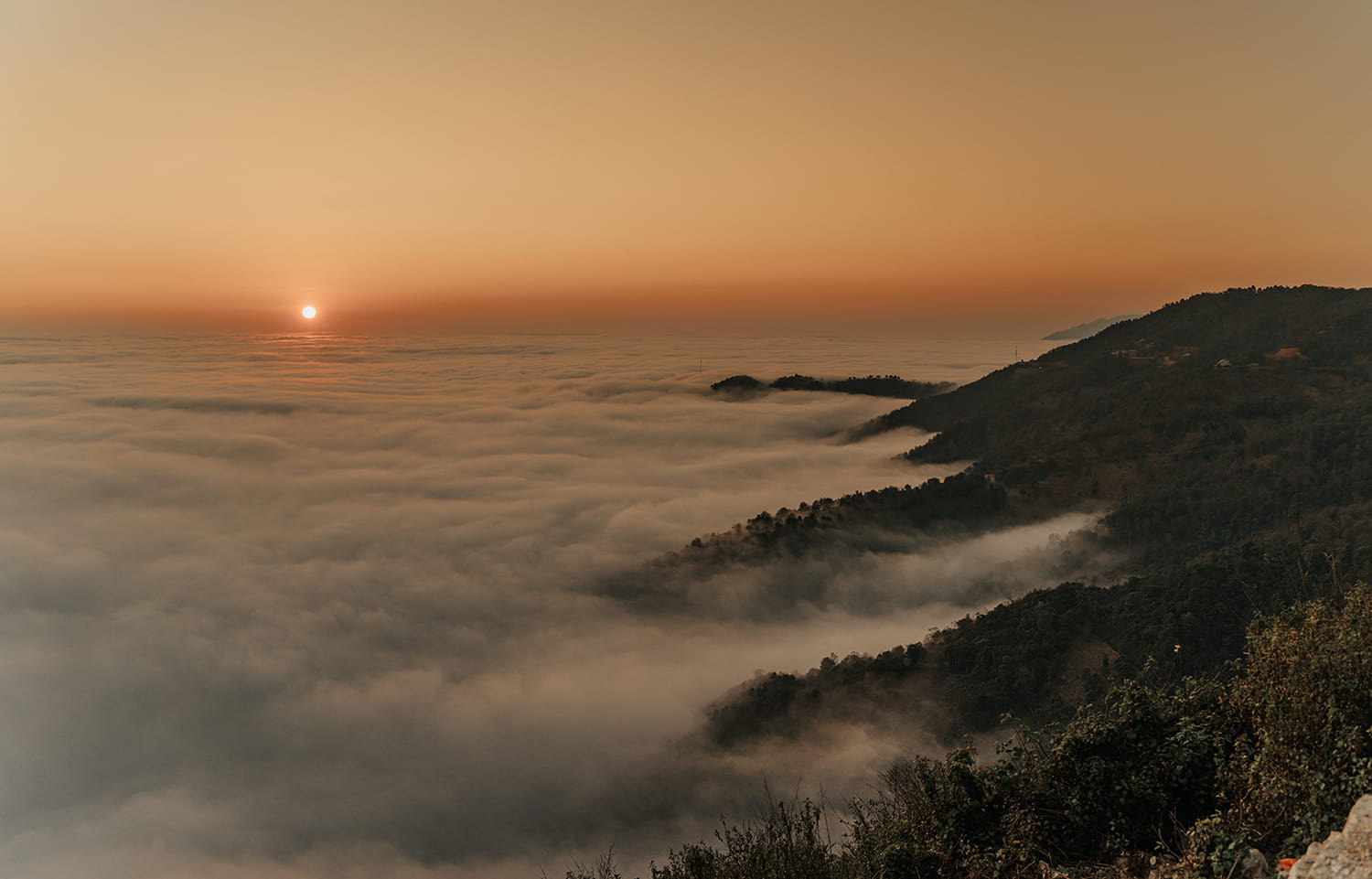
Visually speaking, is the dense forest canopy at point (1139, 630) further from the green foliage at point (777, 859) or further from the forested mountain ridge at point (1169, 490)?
the forested mountain ridge at point (1169, 490)

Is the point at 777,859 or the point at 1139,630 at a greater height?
the point at 777,859

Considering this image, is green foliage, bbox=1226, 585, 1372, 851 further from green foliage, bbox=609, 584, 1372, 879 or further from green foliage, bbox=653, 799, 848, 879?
green foliage, bbox=653, 799, 848, 879

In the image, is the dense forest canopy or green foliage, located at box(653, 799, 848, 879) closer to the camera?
the dense forest canopy

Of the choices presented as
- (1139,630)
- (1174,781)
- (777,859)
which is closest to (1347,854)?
(1174,781)

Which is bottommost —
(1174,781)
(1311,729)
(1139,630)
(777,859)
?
(1139,630)

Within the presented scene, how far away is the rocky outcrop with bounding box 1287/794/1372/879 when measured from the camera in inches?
351

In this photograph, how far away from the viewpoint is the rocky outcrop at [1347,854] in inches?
351

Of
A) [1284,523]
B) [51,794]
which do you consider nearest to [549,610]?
[51,794]

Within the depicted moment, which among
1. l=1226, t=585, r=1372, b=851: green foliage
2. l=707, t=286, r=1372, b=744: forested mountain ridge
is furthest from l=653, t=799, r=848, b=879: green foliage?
l=707, t=286, r=1372, b=744: forested mountain ridge

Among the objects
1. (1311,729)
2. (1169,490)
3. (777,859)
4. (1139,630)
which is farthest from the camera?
(1169,490)

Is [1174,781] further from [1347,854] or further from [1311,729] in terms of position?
[1347,854]

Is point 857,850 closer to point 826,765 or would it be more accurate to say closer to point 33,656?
point 826,765

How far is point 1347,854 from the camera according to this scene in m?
9.19

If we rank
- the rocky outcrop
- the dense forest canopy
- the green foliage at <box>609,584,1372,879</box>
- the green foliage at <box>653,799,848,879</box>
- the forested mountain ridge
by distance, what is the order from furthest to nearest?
the forested mountain ridge, the green foliage at <box>653,799,848,879</box>, the dense forest canopy, the green foliage at <box>609,584,1372,879</box>, the rocky outcrop
